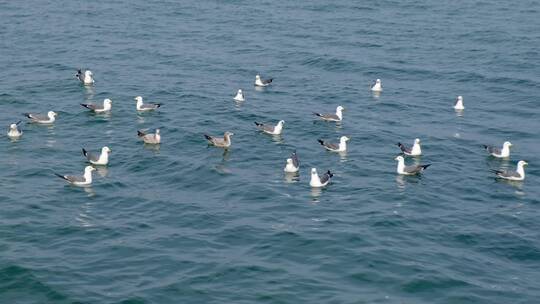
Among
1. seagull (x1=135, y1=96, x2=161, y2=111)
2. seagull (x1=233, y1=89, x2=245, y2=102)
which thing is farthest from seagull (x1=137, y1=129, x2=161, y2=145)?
seagull (x1=233, y1=89, x2=245, y2=102)

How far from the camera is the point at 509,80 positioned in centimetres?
6519

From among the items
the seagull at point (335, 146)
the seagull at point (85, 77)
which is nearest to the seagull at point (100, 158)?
the seagull at point (335, 146)

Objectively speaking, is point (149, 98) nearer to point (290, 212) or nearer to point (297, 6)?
point (290, 212)

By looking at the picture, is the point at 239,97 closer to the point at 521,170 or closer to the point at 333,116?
the point at 333,116

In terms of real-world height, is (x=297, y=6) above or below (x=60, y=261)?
above

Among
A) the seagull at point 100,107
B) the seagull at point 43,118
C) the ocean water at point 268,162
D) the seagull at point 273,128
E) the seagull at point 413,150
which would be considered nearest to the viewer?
the ocean water at point 268,162

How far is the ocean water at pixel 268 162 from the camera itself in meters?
34.0

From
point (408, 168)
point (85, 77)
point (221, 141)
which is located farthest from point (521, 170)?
point (85, 77)

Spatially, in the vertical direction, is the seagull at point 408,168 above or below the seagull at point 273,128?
below

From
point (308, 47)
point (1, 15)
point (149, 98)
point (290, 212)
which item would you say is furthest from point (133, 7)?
point (290, 212)

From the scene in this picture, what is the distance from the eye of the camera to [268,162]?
155ft

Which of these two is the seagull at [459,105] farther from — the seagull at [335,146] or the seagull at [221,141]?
the seagull at [221,141]

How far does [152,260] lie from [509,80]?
126 feet

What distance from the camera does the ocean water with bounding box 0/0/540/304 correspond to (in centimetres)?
3403
